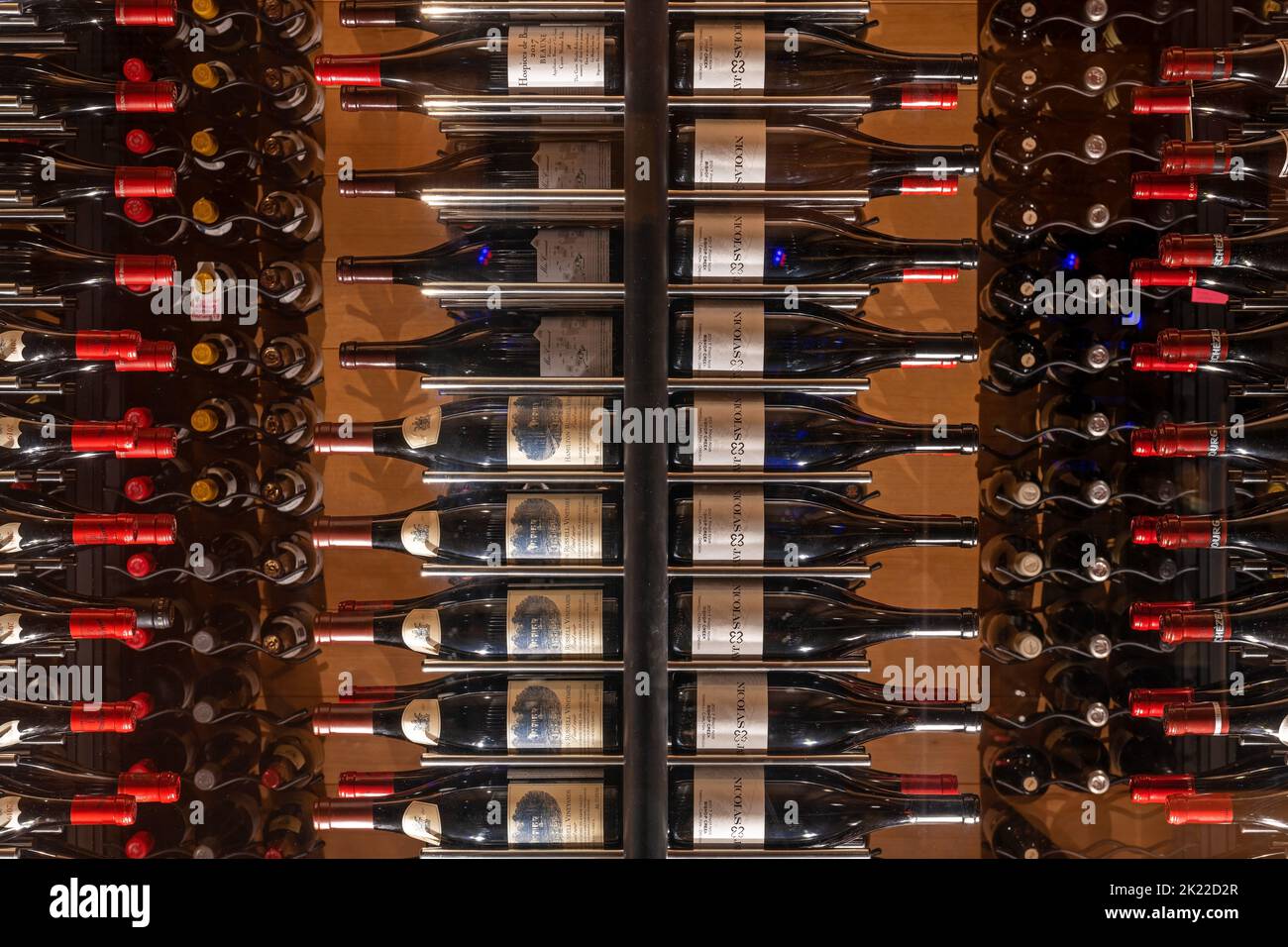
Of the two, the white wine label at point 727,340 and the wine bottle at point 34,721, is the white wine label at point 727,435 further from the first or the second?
the wine bottle at point 34,721

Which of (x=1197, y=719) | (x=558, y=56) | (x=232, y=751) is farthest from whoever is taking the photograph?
(x=232, y=751)

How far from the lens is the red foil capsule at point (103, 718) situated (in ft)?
4.65

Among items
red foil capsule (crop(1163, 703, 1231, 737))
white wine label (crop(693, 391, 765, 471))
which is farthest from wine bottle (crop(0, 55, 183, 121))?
red foil capsule (crop(1163, 703, 1231, 737))

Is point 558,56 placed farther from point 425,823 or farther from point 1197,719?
point 1197,719

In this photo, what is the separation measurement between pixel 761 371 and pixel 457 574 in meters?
0.56

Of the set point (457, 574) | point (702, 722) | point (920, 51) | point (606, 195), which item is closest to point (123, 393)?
point (457, 574)

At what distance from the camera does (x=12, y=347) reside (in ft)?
4.86

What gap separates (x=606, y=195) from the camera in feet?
4.41

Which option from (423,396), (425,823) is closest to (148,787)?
(425,823)

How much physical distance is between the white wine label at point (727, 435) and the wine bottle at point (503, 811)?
549 millimetres

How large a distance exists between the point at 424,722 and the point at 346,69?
1.05 m

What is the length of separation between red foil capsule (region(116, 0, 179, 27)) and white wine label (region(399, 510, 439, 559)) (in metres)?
0.87
